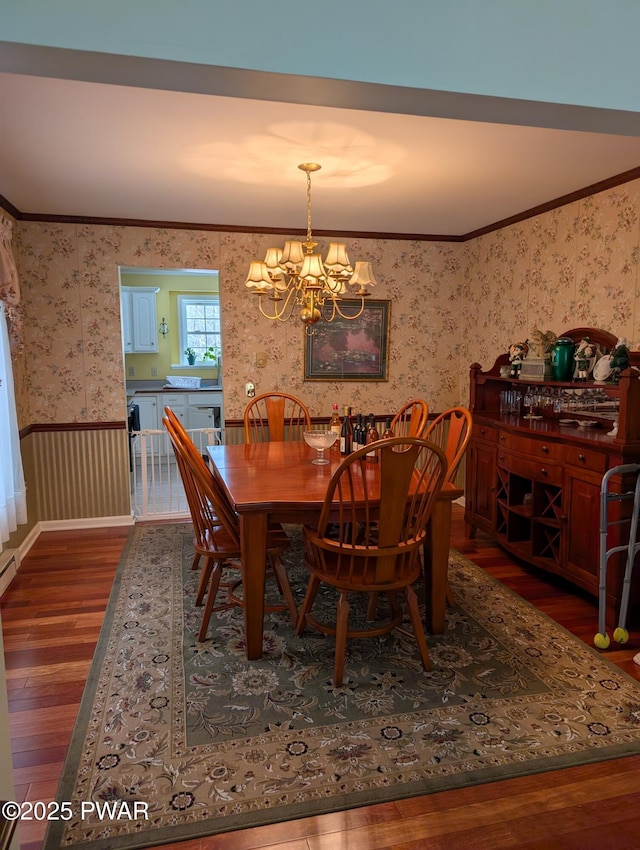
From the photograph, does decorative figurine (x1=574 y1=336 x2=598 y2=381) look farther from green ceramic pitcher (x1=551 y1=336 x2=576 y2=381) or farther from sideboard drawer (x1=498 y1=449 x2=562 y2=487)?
sideboard drawer (x1=498 y1=449 x2=562 y2=487)

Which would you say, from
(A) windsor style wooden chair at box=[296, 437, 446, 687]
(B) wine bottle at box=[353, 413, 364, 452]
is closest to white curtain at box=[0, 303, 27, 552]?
(A) windsor style wooden chair at box=[296, 437, 446, 687]

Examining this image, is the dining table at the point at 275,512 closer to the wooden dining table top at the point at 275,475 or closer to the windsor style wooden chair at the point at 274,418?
the wooden dining table top at the point at 275,475

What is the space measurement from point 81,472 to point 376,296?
291cm

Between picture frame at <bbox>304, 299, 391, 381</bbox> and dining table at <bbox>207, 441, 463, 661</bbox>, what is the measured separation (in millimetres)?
1835

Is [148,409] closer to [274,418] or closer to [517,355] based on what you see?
[274,418]

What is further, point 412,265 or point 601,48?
point 412,265

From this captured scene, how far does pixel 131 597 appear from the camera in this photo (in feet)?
10.5

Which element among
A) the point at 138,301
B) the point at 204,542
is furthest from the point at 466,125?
the point at 138,301

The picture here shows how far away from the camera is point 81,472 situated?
4.59 meters

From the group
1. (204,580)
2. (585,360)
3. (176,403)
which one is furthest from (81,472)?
(585,360)

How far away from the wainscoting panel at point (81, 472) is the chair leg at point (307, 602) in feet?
8.21

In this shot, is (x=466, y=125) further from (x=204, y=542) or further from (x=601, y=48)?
(x=204, y=542)

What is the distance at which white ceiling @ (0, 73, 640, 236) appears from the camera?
7.70 ft

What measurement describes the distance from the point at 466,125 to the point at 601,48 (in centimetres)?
106
